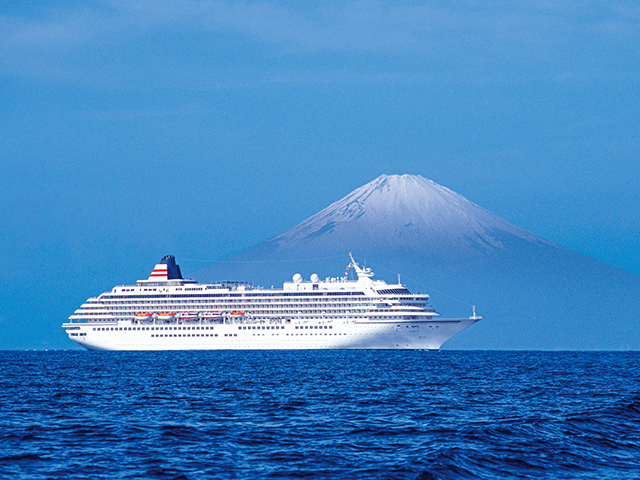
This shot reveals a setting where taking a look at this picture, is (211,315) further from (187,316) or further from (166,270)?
(166,270)

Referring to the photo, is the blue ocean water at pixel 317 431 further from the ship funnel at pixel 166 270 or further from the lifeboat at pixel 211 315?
the ship funnel at pixel 166 270

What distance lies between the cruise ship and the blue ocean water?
149ft

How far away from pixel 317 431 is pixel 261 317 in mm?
66797

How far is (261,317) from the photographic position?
87625 millimetres

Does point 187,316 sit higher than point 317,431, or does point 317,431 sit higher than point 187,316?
point 187,316

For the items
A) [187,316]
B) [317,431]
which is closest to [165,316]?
[187,316]

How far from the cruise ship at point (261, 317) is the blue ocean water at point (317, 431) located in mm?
45515

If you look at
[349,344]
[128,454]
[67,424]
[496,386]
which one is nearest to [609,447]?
[128,454]

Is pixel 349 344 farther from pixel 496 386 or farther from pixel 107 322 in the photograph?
pixel 496 386

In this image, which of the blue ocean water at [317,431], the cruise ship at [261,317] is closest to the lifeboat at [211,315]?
the cruise ship at [261,317]

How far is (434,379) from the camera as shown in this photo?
134 feet

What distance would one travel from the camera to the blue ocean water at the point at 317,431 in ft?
54.2

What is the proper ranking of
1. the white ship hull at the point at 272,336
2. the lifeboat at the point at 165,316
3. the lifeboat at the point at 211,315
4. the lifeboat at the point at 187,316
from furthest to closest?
the lifeboat at the point at 165,316 < the lifeboat at the point at 187,316 < the lifeboat at the point at 211,315 < the white ship hull at the point at 272,336

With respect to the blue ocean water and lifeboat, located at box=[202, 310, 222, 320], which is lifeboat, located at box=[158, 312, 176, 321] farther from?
the blue ocean water
